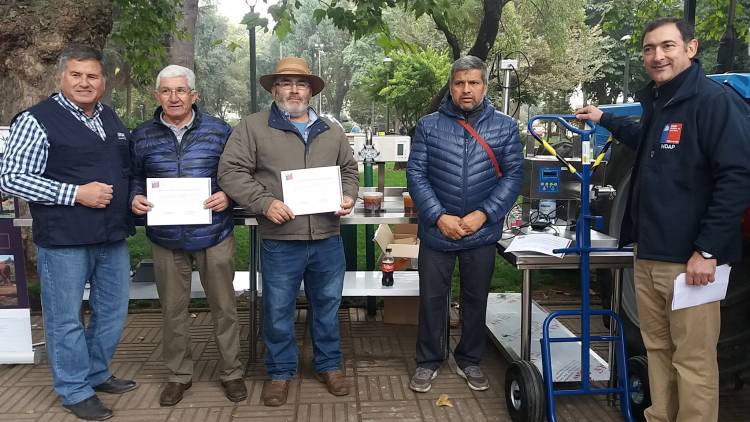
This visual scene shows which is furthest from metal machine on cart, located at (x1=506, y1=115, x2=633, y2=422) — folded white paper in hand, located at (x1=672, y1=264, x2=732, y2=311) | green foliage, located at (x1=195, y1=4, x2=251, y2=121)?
green foliage, located at (x1=195, y1=4, x2=251, y2=121)

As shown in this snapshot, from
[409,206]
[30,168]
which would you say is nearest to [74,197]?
[30,168]

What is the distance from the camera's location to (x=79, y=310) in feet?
10.8

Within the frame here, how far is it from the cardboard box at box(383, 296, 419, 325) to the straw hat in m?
2.03

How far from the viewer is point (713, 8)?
840 centimetres

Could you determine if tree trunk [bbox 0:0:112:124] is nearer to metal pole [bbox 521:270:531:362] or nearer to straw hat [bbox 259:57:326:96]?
straw hat [bbox 259:57:326:96]

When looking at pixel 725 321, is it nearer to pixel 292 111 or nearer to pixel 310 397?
pixel 310 397

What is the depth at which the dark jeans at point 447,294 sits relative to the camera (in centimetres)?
349

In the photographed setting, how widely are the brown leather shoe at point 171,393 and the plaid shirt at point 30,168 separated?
123 cm

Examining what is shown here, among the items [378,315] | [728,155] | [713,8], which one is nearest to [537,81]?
[713,8]

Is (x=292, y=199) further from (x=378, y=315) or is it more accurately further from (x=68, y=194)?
(x=378, y=315)

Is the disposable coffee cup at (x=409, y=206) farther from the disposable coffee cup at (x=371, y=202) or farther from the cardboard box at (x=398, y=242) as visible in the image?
the cardboard box at (x=398, y=242)

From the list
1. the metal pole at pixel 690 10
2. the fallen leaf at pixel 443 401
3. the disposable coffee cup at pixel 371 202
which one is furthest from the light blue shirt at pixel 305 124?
the metal pole at pixel 690 10

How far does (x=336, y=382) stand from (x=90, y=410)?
137 cm

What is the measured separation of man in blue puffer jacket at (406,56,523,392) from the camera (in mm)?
3369
